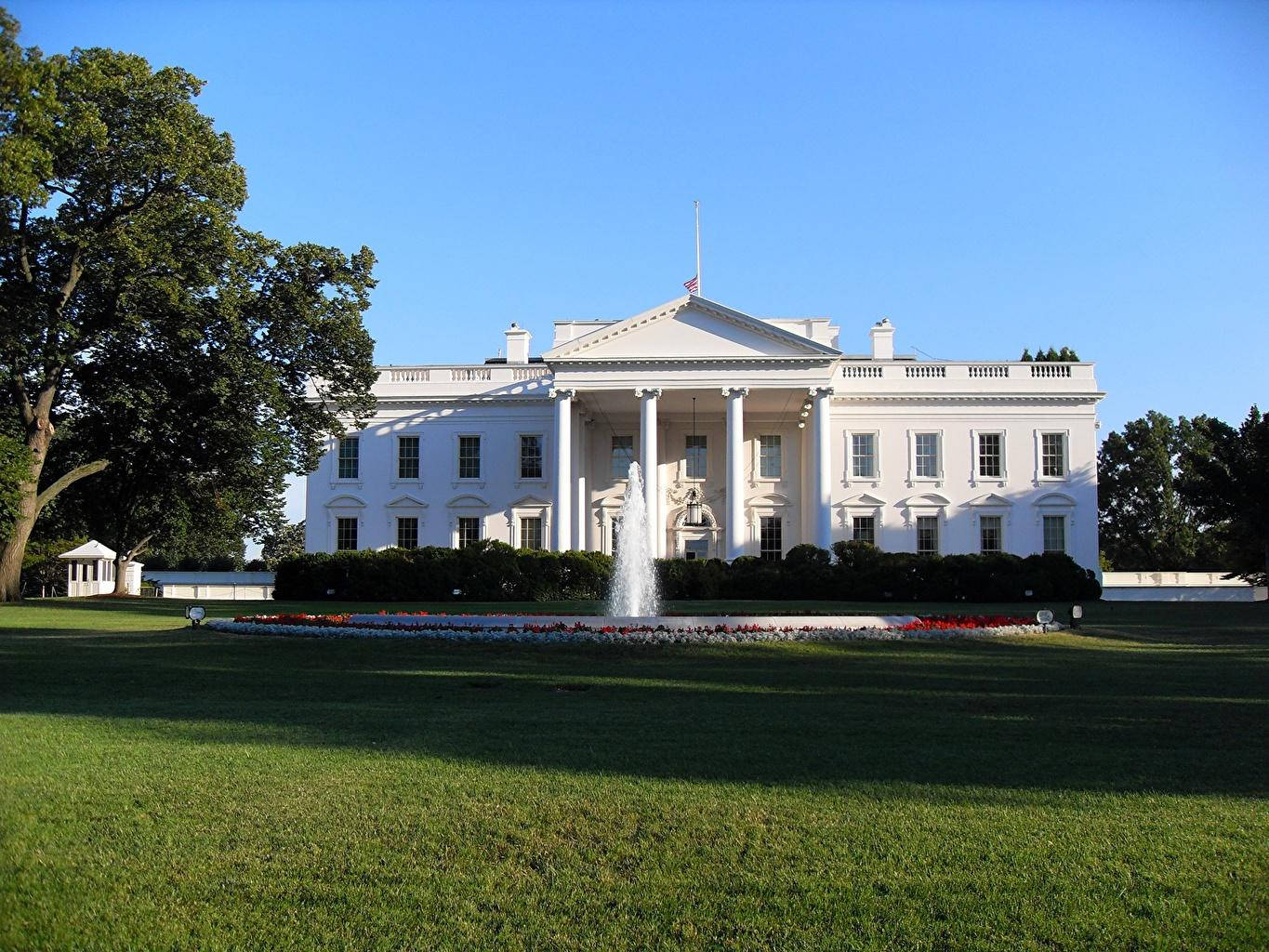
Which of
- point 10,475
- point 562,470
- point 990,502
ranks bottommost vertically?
point 10,475

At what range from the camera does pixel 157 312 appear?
31312 mm

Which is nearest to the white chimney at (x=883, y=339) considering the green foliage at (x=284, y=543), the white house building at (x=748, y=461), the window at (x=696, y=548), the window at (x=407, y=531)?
the white house building at (x=748, y=461)

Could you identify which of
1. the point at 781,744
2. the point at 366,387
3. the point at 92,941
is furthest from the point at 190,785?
the point at 366,387

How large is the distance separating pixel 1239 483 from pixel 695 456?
22.0 m

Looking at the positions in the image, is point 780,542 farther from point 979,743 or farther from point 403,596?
point 979,743

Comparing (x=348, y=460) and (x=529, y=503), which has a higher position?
(x=348, y=460)

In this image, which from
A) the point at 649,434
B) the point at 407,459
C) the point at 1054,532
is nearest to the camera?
the point at 649,434

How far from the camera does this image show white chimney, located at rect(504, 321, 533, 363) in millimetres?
52688

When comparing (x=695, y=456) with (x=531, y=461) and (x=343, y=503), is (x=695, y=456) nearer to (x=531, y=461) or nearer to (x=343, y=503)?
(x=531, y=461)

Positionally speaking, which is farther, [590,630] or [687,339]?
[687,339]

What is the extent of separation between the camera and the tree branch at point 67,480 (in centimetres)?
3162

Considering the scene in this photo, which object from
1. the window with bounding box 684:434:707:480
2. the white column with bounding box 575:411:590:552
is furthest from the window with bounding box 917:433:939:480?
the white column with bounding box 575:411:590:552

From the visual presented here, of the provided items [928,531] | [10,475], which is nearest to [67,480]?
[10,475]

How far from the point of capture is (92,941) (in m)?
5.13
